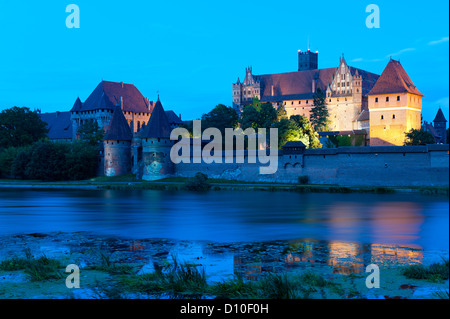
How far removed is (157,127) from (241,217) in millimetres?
22376

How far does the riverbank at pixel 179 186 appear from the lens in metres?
30.4

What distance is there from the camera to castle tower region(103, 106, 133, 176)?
43531mm

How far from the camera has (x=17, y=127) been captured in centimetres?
5459

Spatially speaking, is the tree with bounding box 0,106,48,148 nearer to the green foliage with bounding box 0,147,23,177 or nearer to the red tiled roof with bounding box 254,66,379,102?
the green foliage with bounding box 0,147,23,177

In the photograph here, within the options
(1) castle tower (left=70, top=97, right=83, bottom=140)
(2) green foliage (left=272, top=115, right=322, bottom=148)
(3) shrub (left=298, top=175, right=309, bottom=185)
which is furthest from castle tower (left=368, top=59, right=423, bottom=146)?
(1) castle tower (left=70, top=97, right=83, bottom=140)

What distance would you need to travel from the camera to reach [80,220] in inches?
734

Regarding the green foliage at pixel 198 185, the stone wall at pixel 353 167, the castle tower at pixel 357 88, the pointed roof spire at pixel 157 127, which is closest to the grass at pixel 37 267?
the stone wall at pixel 353 167

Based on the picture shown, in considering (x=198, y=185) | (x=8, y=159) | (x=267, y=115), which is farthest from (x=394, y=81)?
(x=8, y=159)

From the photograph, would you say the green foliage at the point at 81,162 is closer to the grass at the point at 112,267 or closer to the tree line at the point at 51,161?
the tree line at the point at 51,161

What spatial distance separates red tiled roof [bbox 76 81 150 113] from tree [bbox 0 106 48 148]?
8954 mm

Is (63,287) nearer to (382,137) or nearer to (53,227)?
(53,227)
